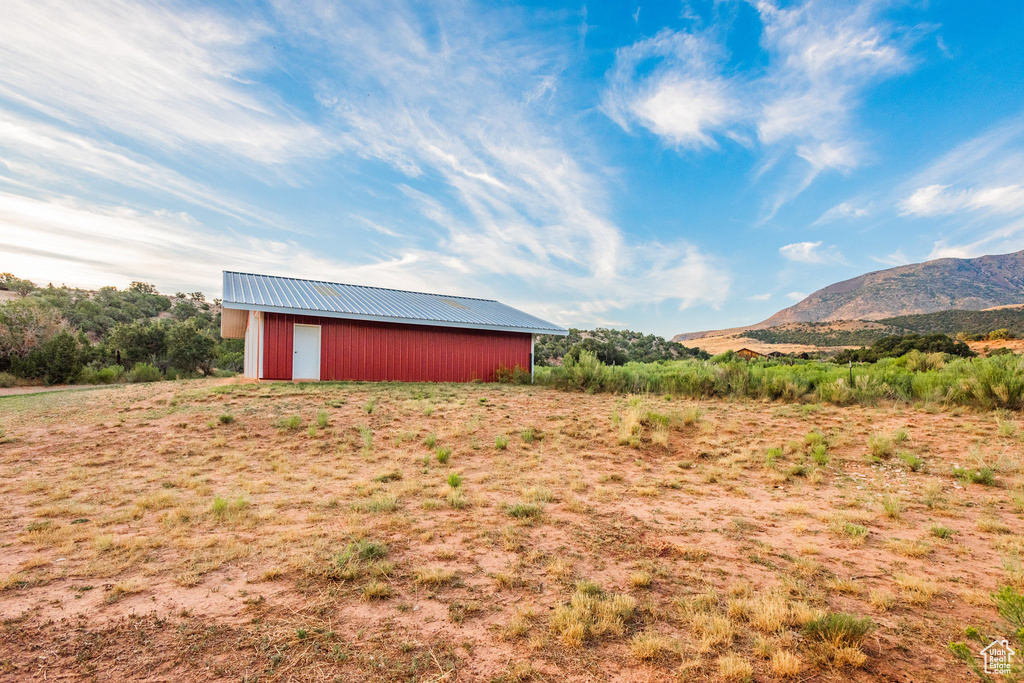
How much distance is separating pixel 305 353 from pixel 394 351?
8.57 ft

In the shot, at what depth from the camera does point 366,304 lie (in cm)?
1597

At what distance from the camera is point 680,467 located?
20.7 feet

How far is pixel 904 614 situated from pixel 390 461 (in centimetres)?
526

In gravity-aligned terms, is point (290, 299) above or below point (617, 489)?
above

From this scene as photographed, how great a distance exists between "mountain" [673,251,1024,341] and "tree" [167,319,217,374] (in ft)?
256

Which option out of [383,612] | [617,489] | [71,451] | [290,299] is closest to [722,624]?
[383,612]

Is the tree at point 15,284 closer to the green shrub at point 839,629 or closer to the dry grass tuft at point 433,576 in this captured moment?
the dry grass tuft at point 433,576

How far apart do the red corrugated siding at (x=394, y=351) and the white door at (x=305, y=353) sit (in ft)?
0.47

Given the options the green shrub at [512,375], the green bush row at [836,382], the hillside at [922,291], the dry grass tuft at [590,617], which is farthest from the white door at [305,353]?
the hillside at [922,291]

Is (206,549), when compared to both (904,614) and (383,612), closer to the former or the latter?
(383,612)

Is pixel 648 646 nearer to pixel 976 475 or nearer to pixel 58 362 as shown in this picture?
pixel 976 475

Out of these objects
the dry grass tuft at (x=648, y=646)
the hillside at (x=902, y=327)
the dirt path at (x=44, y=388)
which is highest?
the hillside at (x=902, y=327)

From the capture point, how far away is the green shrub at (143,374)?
18984 millimetres

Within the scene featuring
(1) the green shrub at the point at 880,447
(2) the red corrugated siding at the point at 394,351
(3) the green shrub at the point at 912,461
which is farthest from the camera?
(2) the red corrugated siding at the point at 394,351
